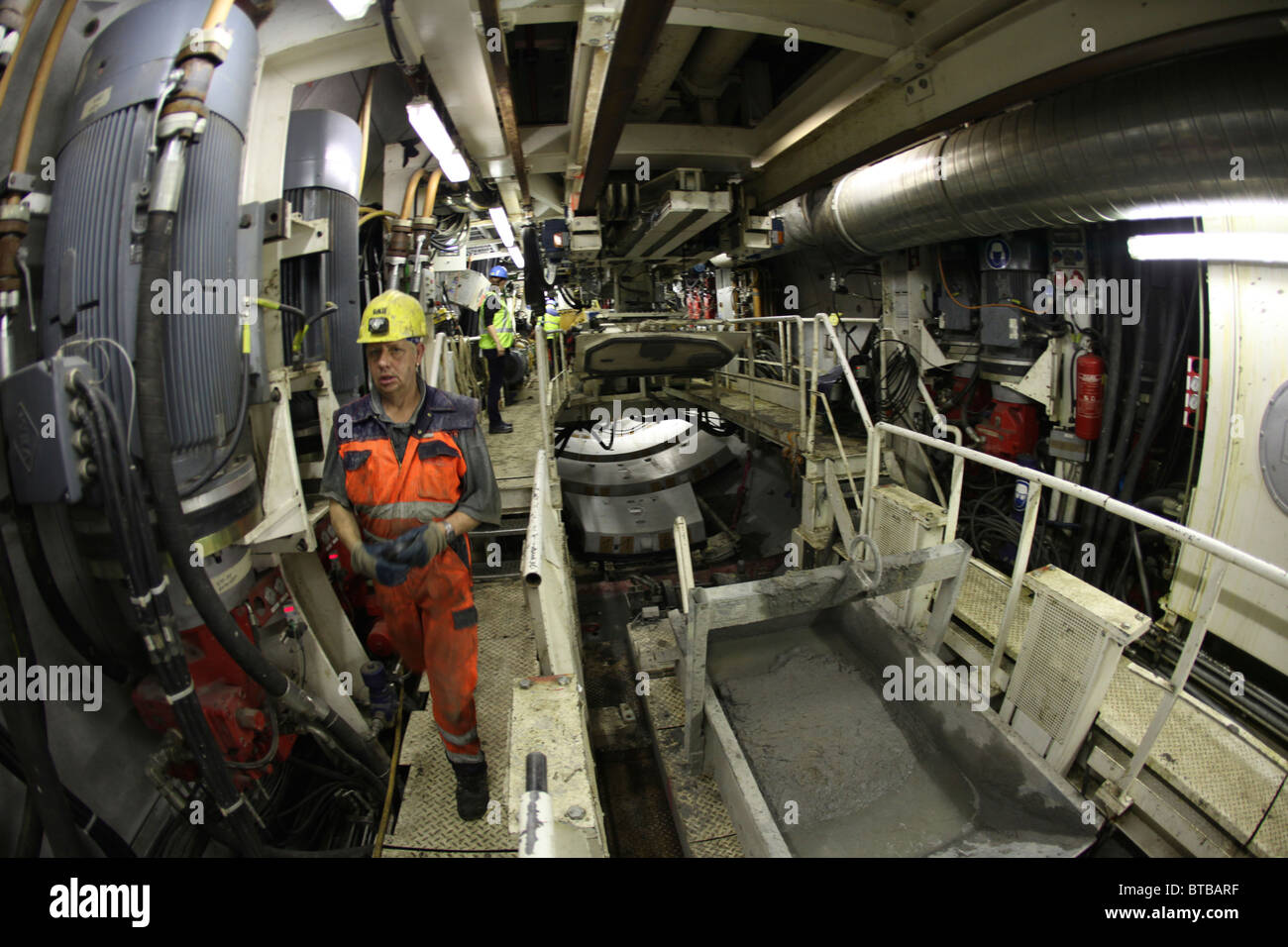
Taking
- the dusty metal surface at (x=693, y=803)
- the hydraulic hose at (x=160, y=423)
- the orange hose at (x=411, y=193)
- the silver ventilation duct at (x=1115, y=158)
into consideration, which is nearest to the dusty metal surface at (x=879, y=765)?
the dusty metal surface at (x=693, y=803)

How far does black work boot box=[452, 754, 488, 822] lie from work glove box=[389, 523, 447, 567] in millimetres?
915

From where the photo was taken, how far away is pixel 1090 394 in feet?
14.3

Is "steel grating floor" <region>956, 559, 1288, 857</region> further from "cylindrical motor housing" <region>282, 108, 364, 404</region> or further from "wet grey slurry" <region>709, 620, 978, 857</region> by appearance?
"cylindrical motor housing" <region>282, 108, 364, 404</region>

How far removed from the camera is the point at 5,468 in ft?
6.37

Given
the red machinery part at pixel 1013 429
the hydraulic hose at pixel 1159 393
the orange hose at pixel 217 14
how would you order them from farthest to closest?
the red machinery part at pixel 1013 429 → the hydraulic hose at pixel 1159 393 → the orange hose at pixel 217 14

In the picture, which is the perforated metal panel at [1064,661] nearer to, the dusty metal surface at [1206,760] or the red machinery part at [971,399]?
the dusty metal surface at [1206,760]

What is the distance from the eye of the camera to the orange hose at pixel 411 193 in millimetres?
4539

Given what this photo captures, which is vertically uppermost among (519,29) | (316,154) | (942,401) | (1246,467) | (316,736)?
(519,29)

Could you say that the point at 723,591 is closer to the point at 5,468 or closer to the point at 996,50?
the point at 5,468

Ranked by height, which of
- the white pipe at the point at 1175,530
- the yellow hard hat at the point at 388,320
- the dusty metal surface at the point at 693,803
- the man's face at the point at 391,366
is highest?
the yellow hard hat at the point at 388,320

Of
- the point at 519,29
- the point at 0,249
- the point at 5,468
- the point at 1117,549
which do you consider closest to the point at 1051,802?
the point at 1117,549

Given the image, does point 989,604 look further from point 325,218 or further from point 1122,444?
point 325,218

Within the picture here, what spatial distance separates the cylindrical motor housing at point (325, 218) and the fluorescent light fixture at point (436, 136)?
1.65 feet

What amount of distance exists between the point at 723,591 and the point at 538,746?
4.00 ft
